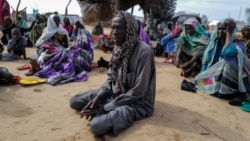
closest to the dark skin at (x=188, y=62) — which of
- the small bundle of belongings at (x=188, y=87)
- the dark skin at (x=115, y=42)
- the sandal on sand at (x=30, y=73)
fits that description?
the small bundle of belongings at (x=188, y=87)

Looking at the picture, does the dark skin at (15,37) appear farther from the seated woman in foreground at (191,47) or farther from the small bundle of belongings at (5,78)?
the seated woman in foreground at (191,47)

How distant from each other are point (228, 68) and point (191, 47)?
184 cm

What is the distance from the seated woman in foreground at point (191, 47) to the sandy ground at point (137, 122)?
34.3 inches

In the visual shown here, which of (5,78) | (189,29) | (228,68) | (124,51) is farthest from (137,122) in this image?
(189,29)

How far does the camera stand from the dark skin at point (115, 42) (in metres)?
3.50

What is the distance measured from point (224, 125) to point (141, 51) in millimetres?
1502

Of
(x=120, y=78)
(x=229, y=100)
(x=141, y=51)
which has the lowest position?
(x=229, y=100)

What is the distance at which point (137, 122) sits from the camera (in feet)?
11.6

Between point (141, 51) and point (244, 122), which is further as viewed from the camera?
point (244, 122)

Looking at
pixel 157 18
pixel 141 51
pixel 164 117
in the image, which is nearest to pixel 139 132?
pixel 164 117

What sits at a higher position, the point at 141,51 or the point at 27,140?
the point at 141,51

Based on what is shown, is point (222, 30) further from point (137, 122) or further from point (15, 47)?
point (15, 47)

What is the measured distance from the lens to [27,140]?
339 cm

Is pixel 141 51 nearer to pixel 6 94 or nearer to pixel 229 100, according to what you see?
pixel 229 100
